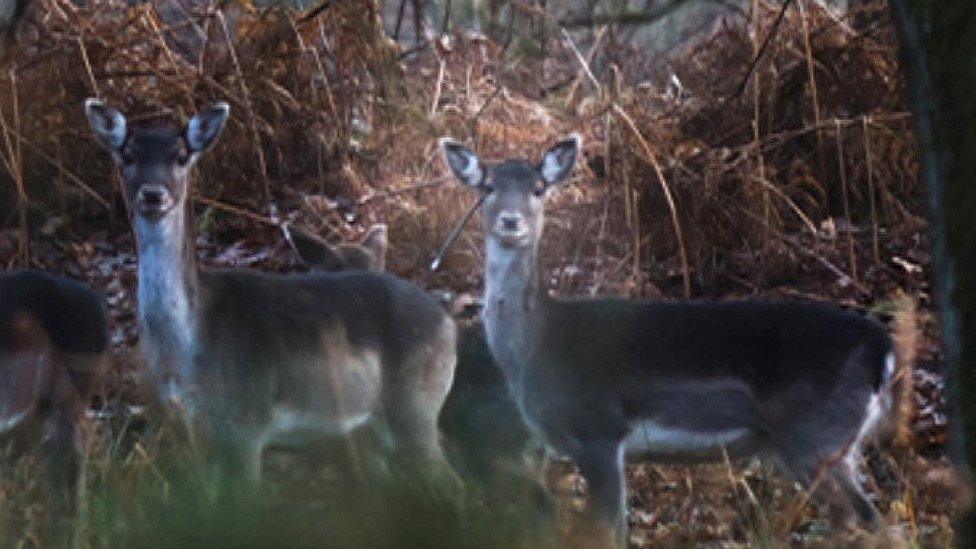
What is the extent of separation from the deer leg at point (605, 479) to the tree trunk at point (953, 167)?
9.95 ft

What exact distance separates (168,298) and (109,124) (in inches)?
33.6

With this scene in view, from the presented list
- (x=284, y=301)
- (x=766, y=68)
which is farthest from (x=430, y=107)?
(x=284, y=301)

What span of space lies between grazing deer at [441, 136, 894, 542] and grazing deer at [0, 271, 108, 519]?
1781mm

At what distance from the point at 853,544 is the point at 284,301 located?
3.61m

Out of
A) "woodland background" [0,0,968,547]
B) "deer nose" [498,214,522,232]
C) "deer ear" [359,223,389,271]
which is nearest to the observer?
"deer nose" [498,214,522,232]

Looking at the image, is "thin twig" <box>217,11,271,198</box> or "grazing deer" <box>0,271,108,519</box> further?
"thin twig" <box>217,11,271,198</box>

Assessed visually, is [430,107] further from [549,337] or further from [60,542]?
[60,542]

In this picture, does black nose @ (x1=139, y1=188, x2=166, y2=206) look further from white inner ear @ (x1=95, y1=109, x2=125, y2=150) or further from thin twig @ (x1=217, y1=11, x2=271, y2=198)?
thin twig @ (x1=217, y1=11, x2=271, y2=198)

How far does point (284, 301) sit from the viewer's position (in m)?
9.40

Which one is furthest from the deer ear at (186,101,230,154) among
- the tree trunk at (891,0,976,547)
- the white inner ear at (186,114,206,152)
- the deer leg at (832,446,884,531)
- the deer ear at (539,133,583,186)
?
the tree trunk at (891,0,976,547)

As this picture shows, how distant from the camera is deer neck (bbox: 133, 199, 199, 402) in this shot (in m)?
8.98

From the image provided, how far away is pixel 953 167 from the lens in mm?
5570

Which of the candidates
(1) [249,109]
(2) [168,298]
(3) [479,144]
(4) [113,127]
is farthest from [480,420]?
(1) [249,109]

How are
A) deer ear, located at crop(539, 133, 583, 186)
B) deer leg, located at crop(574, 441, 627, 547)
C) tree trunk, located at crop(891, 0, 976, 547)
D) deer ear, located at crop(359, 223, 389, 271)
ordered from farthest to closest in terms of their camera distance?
deer ear, located at crop(359, 223, 389, 271), deer ear, located at crop(539, 133, 583, 186), deer leg, located at crop(574, 441, 627, 547), tree trunk, located at crop(891, 0, 976, 547)
